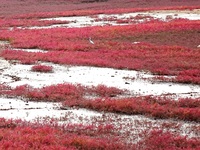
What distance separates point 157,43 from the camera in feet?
119

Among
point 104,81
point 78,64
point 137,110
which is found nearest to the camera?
point 137,110

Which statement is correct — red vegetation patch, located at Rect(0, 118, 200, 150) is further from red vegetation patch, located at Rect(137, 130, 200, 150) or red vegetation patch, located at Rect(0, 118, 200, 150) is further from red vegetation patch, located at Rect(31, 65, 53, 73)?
red vegetation patch, located at Rect(31, 65, 53, 73)

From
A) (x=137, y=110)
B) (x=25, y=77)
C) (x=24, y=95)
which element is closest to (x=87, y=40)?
(x=25, y=77)

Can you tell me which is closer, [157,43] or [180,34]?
[157,43]

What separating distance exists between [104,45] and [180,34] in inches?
320

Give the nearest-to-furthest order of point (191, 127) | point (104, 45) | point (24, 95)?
point (191, 127) < point (24, 95) < point (104, 45)

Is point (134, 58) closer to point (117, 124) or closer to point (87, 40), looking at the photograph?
point (87, 40)

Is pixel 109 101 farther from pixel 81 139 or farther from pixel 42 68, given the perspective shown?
pixel 42 68

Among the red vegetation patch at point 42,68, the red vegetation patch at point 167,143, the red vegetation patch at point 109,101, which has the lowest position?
the red vegetation patch at point 42,68

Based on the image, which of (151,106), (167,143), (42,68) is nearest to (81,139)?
(167,143)

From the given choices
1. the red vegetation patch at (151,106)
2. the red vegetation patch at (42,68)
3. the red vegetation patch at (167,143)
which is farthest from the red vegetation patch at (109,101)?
the red vegetation patch at (42,68)

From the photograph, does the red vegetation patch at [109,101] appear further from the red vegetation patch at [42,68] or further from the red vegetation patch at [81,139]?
the red vegetation patch at [42,68]

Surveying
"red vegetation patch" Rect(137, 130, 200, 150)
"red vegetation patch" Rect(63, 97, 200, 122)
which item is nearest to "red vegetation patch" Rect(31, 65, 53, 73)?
"red vegetation patch" Rect(63, 97, 200, 122)

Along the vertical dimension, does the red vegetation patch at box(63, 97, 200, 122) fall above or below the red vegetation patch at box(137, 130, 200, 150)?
below
